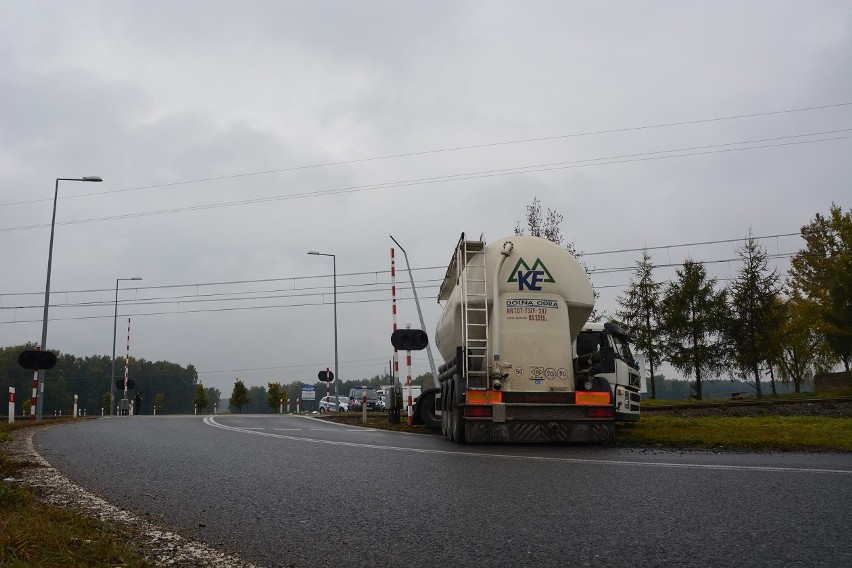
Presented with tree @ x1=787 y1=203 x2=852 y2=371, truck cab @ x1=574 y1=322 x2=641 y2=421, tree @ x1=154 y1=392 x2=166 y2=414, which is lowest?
tree @ x1=154 y1=392 x2=166 y2=414

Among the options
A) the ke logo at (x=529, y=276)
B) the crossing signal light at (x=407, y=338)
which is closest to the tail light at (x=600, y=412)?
the ke logo at (x=529, y=276)

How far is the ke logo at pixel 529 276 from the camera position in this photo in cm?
1283

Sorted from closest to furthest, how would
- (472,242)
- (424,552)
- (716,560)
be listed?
(716,560), (424,552), (472,242)

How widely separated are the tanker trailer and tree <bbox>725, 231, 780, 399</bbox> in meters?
Result: 31.8

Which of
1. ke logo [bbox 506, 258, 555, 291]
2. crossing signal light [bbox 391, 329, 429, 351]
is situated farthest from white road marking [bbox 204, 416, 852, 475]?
crossing signal light [bbox 391, 329, 429, 351]

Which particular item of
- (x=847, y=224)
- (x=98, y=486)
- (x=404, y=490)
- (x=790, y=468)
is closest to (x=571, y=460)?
(x=790, y=468)

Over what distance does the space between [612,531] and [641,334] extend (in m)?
41.2

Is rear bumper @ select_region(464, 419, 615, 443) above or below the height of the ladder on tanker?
below

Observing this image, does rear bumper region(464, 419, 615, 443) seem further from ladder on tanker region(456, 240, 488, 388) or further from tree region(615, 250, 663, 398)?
tree region(615, 250, 663, 398)

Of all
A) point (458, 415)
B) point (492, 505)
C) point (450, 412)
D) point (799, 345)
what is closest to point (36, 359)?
point (450, 412)

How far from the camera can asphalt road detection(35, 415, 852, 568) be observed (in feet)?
12.5

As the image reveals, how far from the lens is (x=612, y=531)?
4.26 metres

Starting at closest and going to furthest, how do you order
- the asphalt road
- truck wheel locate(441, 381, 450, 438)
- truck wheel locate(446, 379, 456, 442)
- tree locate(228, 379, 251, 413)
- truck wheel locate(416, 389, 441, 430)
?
the asphalt road → truck wheel locate(446, 379, 456, 442) → truck wheel locate(441, 381, 450, 438) → truck wheel locate(416, 389, 441, 430) → tree locate(228, 379, 251, 413)

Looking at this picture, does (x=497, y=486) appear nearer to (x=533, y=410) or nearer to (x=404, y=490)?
(x=404, y=490)
